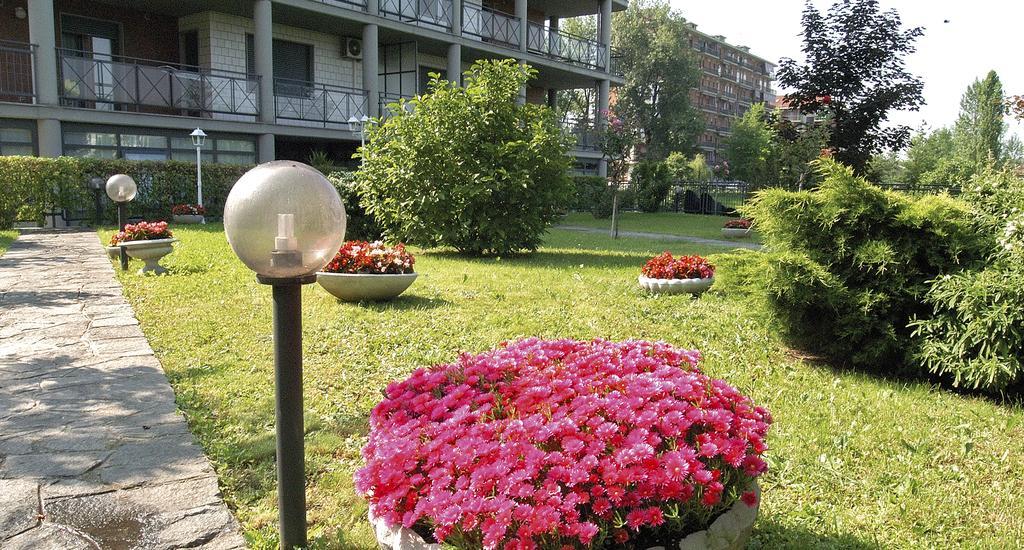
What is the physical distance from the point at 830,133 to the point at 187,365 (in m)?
15.3

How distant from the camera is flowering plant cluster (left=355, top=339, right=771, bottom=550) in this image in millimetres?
1962

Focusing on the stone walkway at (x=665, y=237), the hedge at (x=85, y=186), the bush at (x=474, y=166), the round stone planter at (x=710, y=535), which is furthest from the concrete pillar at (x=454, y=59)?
the round stone planter at (x=710, y=535)

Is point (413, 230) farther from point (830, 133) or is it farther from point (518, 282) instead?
point (830, 133)

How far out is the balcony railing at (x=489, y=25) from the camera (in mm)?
22844

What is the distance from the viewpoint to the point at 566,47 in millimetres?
26469

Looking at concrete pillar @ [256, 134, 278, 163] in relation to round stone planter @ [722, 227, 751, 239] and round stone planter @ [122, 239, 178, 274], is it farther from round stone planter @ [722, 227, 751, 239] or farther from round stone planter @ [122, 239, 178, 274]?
round stone planter @ [722, 227, 751, 239]

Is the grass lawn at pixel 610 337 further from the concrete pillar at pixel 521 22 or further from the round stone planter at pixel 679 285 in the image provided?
the concrete pillar at pixel 521 22

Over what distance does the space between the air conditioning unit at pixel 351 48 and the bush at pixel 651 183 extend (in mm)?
11929

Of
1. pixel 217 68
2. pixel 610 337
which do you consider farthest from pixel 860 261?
pixel 217 68

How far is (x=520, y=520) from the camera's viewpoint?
1.91m

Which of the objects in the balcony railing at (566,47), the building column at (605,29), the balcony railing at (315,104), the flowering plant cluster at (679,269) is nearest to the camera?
the flowering plant cluster at (679,269)

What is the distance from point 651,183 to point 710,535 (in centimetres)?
2660

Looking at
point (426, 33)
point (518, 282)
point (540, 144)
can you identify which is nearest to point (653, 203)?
point (426, 33)

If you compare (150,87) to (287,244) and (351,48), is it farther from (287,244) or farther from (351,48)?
(287,244)
